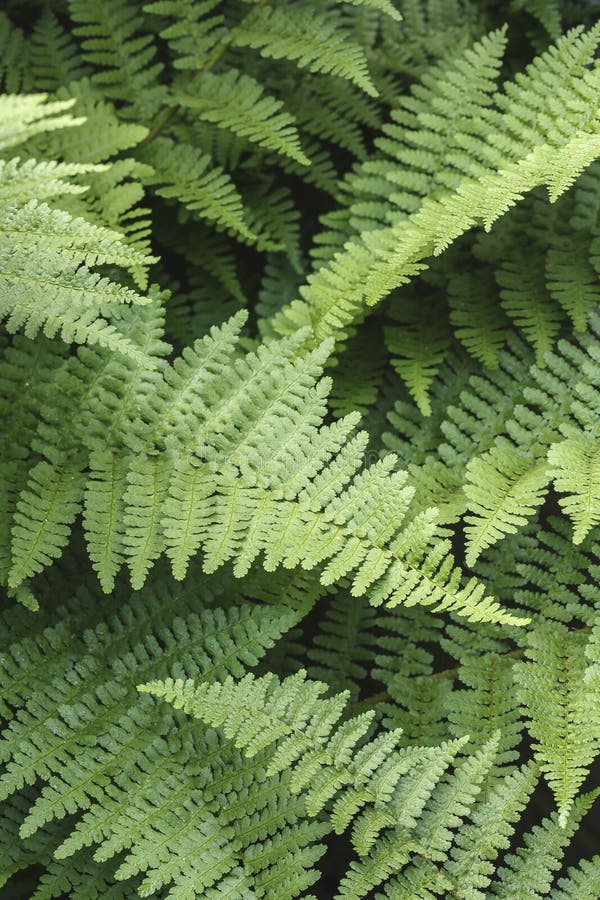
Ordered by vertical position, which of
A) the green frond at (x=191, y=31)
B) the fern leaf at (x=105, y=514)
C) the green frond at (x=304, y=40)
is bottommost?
the fern leaf at (x=105, y=514)

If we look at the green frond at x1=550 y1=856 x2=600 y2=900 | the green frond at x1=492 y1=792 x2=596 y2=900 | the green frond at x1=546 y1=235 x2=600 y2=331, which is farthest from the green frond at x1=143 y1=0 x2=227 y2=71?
the green frond at x1=550 y1=856 x2=600 y2=900

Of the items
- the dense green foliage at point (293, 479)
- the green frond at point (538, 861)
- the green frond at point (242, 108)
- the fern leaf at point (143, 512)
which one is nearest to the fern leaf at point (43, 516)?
the dense green foliage at point (293, 479)

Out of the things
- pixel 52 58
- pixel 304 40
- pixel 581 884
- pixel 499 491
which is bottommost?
pixel 581 884

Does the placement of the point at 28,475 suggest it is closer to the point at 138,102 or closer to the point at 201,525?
the point at 201,525

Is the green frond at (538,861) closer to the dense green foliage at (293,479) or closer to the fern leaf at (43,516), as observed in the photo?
the dense green foliage at (293,479)

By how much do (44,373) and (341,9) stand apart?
1.70m

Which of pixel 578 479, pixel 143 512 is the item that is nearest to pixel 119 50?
pixel 143 512

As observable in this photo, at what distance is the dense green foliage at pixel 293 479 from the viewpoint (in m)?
1.85

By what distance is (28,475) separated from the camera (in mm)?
2055

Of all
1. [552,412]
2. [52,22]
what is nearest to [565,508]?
[552,412]

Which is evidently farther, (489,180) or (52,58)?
(52,58)

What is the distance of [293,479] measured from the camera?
1.89m

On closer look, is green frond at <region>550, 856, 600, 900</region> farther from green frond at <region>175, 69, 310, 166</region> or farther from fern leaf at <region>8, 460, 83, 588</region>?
green frond at <region>175, 69, 310, 166</region>

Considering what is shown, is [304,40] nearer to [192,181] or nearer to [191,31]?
[191,31]
